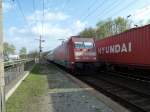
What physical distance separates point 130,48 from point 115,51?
3770mm

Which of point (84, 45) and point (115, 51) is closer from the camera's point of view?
point (115, 51)

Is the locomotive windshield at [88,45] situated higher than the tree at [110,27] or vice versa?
the tree at [110,27]

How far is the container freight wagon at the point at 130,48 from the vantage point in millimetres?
17930

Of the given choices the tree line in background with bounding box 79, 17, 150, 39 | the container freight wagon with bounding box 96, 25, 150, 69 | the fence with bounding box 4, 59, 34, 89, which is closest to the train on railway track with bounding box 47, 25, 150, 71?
the container freight wagon with bounding box 96, 25, 150, 69

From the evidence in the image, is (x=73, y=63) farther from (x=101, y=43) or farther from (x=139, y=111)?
(x=139, y=111)

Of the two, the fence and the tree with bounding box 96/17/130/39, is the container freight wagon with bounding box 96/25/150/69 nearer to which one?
the fence

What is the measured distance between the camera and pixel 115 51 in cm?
2439

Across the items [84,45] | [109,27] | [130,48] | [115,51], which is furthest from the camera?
[109,27]

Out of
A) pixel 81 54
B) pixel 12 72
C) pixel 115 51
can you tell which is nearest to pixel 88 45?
pixel 81 54

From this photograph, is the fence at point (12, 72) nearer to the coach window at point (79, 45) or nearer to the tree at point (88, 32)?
the coach window at point (79, 45)

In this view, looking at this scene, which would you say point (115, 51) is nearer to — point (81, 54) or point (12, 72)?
point (81, 54)

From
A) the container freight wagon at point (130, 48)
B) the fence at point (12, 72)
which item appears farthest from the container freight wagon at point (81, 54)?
the fence at point (12, 72)

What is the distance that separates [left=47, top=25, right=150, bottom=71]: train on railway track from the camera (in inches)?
723

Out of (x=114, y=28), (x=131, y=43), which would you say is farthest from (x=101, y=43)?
(x=114, y=28)
